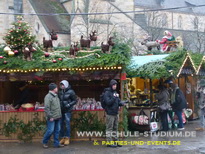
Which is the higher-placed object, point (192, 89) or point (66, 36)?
point (66, 36)

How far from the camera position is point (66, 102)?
9305 millimetres

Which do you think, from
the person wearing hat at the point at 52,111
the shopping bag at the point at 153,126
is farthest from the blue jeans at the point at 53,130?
the shopping bag at the point at 153,126

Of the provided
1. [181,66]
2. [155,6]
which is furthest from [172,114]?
[155,6]

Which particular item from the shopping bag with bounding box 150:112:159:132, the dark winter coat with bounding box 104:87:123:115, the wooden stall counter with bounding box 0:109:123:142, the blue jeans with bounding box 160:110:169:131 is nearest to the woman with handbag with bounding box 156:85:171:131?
the blue jeans with bounding box 160:110:169:131

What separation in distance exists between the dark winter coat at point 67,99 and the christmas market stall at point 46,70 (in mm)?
977

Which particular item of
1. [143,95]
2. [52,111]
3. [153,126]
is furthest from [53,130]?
[143,95]

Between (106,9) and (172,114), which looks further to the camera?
(106,9)

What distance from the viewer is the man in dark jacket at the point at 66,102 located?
9297 mm

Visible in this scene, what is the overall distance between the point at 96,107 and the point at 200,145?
3522mm

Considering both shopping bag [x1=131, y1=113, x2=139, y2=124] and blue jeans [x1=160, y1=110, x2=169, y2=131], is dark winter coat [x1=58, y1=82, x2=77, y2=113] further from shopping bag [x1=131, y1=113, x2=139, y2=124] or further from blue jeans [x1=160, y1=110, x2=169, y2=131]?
blue jeans [x1=160, y1=110, x2=169, y2=131]

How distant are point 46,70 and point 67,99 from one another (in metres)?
1.50

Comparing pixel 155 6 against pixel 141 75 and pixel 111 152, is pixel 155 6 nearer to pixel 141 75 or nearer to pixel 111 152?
pixel 141 75

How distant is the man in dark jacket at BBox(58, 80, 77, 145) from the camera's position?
930cm

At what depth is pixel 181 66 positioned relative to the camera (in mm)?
11656
